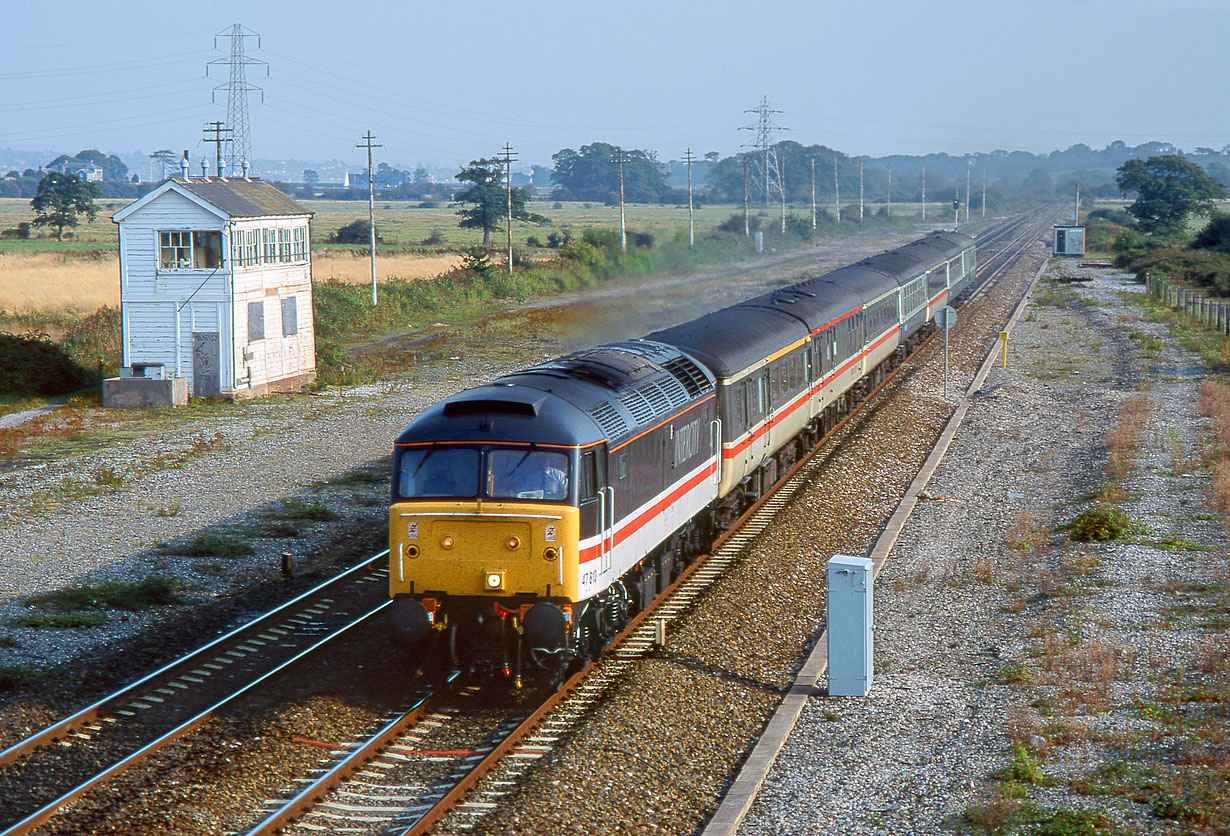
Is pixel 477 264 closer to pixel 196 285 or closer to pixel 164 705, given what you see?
pixel 196 285

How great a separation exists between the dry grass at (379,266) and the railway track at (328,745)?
5231cm

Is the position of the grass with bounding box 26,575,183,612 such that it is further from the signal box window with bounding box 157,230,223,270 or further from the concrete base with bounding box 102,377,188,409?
the signal box window with bounding box 157,230,223,270

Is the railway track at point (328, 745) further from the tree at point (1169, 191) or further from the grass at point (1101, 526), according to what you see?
the tree at point (1169, 191)

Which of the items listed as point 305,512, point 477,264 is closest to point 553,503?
point 305,512

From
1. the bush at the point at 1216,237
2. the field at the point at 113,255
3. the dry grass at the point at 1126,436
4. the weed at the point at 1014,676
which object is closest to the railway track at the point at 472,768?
the weed at the point at 1014,676

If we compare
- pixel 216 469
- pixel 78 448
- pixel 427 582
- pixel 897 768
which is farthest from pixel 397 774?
pixel 78 448

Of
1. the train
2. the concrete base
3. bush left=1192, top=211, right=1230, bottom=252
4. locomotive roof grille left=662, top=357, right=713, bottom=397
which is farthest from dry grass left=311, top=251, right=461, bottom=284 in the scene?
bush left=1192, top=211, right=1230, bottom=252

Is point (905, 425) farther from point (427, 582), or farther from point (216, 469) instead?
point (427, 582)

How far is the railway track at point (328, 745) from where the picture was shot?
1078 centimetres

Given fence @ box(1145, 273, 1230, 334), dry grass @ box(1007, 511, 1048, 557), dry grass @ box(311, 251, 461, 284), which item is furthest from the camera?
dry grass @ box(311, 251, 461, 284)

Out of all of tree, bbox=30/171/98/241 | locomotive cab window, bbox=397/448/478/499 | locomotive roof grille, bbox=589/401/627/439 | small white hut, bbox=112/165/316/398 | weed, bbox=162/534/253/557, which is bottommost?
weed, bbox=162/534/253/557

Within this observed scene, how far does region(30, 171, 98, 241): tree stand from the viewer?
106m

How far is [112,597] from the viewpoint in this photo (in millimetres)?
17781

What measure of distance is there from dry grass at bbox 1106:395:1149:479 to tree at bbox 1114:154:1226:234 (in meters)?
88.7
